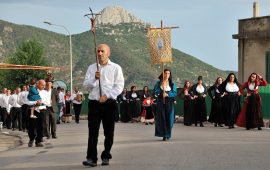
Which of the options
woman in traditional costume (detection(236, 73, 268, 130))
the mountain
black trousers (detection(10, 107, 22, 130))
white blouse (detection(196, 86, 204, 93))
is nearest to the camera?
woman in traditional costume (detection(236, 73, 268, 130))

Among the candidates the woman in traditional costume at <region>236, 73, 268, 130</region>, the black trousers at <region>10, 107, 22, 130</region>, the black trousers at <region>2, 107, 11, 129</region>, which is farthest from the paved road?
the black trousers at <region>2, 107, 11, 129</region>

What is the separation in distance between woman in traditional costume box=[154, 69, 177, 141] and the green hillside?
135m

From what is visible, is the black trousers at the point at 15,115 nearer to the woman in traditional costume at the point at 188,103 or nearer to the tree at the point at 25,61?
the woman in traditional costume at the point at 188,103

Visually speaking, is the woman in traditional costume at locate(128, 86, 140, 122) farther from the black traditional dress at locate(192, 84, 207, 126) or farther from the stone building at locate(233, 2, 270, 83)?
the black traditional dress at locate(192, 84, 207, 126)

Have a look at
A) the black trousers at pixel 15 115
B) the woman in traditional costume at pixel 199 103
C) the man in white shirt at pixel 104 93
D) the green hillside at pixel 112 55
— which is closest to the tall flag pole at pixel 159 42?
the woman in traditional costume at pixel 199 103

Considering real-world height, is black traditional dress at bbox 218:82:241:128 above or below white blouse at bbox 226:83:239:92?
below

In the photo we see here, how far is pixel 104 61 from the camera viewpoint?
487 inches

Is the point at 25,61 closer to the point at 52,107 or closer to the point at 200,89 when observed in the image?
the point at 200,89

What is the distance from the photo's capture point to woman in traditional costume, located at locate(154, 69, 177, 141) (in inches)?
755

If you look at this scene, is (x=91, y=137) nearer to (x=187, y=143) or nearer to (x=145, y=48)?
(x=187, y=143)

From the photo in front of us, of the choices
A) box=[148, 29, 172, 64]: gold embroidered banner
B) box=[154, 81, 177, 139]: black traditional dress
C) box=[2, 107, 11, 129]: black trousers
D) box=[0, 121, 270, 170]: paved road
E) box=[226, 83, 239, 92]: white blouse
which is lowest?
box=[2, 107, 11, 129]: black trousers

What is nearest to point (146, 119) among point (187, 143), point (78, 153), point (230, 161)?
point (187, 143)

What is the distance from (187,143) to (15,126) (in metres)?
17.1

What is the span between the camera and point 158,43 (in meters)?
24.5
